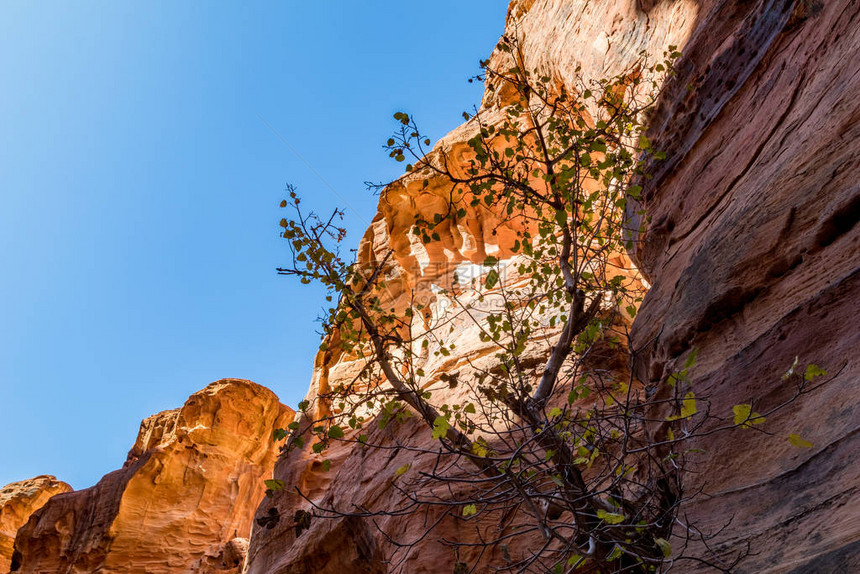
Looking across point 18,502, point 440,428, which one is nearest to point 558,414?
point 440,428

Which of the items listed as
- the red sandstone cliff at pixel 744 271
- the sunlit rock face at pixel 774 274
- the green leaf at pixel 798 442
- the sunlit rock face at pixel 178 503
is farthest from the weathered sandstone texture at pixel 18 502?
the green leaf at pixel 798 442

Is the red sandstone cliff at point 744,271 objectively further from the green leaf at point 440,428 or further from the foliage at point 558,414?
the green leaf at point 440,428

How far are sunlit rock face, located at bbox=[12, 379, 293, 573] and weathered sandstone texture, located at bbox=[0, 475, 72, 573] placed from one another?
28.5 ft

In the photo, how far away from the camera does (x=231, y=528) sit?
26.0 metres

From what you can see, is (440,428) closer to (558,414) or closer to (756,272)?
(558,414)

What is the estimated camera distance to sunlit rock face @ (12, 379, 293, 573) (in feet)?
78.9

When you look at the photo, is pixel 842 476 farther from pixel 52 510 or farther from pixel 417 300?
pixel 52 510

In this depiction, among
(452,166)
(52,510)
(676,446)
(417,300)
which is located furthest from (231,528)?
(676,446)

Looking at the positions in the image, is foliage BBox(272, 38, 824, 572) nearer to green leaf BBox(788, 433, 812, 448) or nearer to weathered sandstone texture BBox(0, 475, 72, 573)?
green leaf BBox(788, 433, 812, 448)

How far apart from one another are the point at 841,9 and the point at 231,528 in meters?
27.0

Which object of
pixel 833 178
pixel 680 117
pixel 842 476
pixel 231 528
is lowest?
pixel 842 476

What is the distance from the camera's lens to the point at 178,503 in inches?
1024

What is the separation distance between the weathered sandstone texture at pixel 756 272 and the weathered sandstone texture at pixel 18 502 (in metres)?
29.4

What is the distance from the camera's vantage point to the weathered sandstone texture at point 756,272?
420cm
